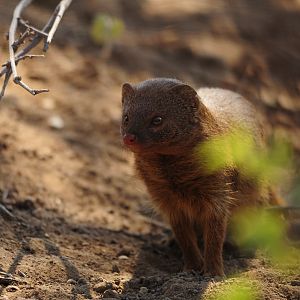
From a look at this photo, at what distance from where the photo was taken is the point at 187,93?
3244 mm

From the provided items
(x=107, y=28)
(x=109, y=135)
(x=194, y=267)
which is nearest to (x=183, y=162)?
(x=194, y=267)

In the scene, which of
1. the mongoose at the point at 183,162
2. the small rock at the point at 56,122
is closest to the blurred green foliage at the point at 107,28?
the small rock at the point at 56,122

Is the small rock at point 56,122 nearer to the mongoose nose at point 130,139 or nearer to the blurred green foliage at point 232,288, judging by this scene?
the mongoose nose at point 130,139

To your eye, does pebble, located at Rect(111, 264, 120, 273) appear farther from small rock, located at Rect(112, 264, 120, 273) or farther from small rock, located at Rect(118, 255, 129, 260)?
small rock, located at Rect(118, 255, 129, 260)

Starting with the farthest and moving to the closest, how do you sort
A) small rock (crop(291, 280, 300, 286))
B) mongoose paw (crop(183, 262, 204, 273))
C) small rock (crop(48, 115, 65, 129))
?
small rock (crop(48, 115, 65, 129)) → mongoose paw (crop(183, 262, 204, 273)) → small rock (crop(291, 280, 300, 286))

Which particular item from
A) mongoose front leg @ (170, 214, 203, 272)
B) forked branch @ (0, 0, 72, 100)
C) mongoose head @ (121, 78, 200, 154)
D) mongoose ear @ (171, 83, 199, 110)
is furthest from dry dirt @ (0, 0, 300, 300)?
forked branch @ (0, 0, 72, 100)

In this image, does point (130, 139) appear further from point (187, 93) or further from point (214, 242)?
point (214, 242)

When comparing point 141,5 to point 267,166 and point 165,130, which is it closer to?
point 165,130

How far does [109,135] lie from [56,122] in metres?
0.44

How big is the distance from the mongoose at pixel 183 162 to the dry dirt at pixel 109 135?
0.27 m

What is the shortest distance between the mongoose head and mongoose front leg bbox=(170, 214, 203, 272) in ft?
1.85

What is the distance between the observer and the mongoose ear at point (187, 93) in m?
3.23

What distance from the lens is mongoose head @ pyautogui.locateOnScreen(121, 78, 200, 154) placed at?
9.89ft

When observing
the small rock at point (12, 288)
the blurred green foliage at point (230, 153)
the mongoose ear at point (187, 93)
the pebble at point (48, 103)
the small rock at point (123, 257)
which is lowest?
the small rock at point (12, 288)
